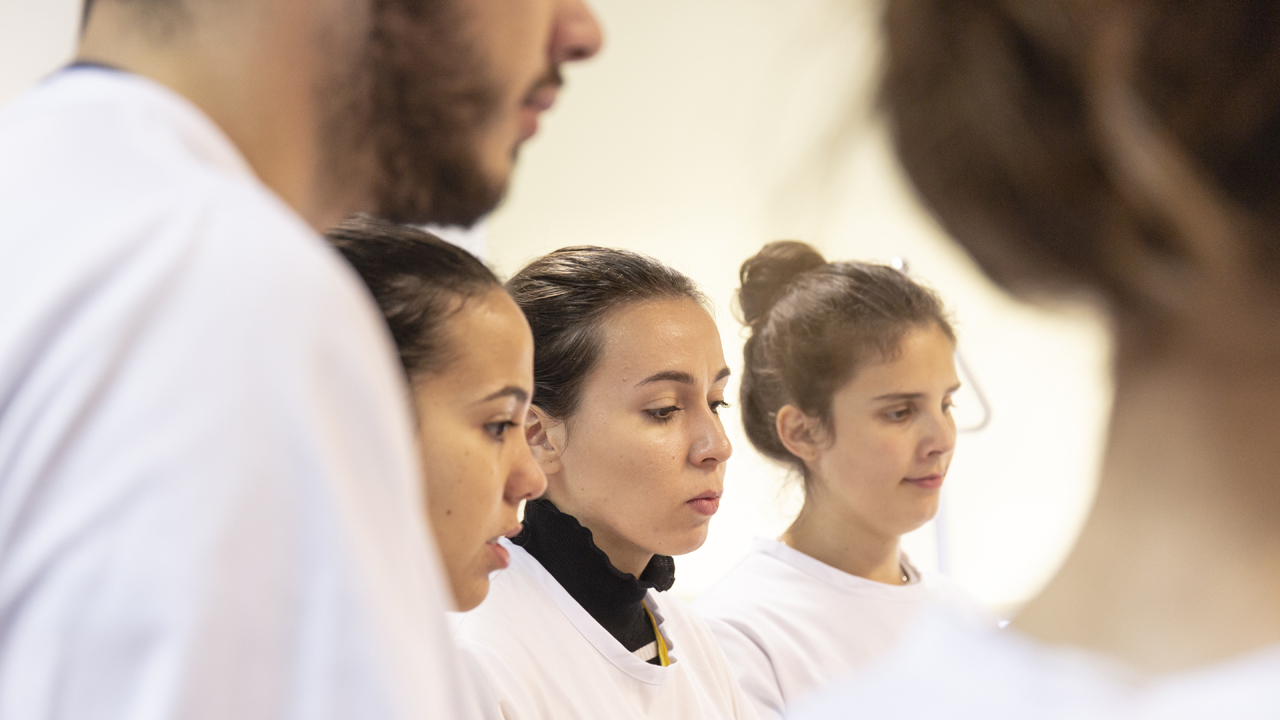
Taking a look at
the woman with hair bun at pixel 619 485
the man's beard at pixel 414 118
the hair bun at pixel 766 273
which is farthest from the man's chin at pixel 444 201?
the hair bun at pixel 766 273

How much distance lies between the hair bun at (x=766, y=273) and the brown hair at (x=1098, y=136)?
1.76 meters

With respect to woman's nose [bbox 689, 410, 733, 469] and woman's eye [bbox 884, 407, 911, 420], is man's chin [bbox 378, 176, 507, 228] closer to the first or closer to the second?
woman's nose [bbox 689, 410, 733, 469]

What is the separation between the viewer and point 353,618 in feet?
1.65

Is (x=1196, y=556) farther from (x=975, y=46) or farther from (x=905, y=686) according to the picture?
(x=975, y=46)

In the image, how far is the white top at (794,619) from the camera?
1.87 meters

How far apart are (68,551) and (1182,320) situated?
49 cm

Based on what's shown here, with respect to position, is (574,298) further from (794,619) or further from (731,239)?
(731,239)

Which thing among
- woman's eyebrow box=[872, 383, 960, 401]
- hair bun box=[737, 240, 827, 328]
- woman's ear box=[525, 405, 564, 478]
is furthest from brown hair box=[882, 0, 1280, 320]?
hair bun box=[737, 240, 827, 328]

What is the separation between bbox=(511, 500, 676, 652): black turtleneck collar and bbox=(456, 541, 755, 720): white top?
0.02m

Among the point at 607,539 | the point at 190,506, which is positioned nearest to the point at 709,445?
the point at 607,539

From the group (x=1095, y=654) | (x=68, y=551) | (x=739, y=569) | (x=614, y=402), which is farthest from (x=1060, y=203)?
(x=739, y=569)

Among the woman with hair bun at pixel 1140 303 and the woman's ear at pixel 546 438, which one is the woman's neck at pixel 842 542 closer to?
the woman's ear at pixel 546 438

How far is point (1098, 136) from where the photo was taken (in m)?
0.44

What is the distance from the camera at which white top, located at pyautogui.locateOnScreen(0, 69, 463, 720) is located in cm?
49
